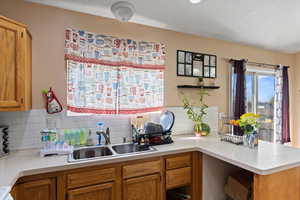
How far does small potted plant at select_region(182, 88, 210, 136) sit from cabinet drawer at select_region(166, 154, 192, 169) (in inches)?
24.3

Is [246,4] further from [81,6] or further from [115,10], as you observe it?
[81,6]

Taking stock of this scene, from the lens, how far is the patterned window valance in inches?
73.7

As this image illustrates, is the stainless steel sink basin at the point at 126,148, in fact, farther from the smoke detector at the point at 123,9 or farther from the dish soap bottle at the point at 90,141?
the smoke detector at the point at 123,9

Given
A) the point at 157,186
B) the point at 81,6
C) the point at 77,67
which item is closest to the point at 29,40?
the point at 77,67

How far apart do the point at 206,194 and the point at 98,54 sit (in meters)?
1.99

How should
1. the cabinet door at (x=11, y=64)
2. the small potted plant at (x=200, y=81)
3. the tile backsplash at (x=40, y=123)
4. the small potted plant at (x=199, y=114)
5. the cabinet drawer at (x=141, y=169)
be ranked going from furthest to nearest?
the small potted plant at (x=200, y=81), the small potted plant at (x=199, y=114), the tile backsplash at (x=40, y=123), the cabinet drawer at (x=141, y=169), the cabinet door at (x=11, y=64)

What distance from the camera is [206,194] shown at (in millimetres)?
1819

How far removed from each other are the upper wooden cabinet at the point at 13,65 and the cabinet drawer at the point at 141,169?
1.07m

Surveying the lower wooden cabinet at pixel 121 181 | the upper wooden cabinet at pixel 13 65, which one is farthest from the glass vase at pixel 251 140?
the upper wooden cabinet at pixel 13 65

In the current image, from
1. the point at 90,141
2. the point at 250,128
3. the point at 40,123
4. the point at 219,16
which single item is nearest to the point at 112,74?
the point at 90,141

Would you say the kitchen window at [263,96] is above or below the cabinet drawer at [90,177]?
above

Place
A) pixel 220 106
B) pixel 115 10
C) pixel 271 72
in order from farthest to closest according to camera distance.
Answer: pixel 271 72 < pixel 220 106 < pixel 115 10

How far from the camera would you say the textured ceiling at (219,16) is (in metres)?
1.78

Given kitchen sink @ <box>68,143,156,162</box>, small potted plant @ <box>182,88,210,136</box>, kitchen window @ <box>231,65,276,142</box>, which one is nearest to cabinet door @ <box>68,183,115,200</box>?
kitchen sink @ <box>68,143,156,162</box>
